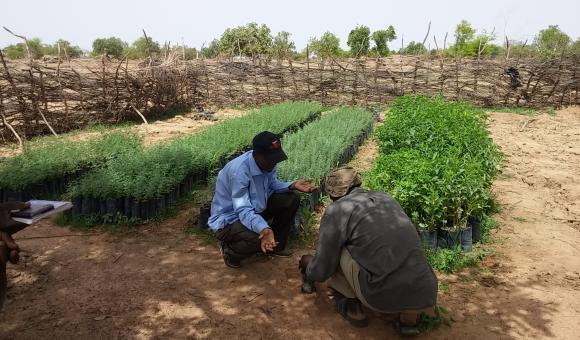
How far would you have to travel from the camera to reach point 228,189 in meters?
3.55

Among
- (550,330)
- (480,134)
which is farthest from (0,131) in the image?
(550,330)

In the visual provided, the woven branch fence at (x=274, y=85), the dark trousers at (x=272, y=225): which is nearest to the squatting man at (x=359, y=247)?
the dark trousers at (x=272, y=225)

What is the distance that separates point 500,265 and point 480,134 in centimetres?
271

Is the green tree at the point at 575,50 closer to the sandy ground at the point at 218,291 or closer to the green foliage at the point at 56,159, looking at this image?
the sandy ground at the point at 218,291

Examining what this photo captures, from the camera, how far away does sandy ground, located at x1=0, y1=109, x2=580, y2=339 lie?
9.82ft

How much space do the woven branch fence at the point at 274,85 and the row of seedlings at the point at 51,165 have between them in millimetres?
3870

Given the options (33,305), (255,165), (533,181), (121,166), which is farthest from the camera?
(533,181)

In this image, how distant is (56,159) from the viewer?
5879 millimetres

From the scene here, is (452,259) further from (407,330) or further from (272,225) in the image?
(272,225)

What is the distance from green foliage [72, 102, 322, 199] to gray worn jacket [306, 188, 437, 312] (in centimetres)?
292

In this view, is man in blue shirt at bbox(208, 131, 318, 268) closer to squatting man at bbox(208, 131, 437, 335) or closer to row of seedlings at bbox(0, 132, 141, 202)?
squatting man at bbox(208, 131, 437, 335)

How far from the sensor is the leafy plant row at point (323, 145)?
536cm

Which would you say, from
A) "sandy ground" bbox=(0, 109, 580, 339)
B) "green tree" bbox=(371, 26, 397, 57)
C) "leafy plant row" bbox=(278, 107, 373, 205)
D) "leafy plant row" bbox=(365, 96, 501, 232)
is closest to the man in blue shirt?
"sandy ground" bbox=(0, 109, 580, 339)

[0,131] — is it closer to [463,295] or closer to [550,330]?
[463,295]
